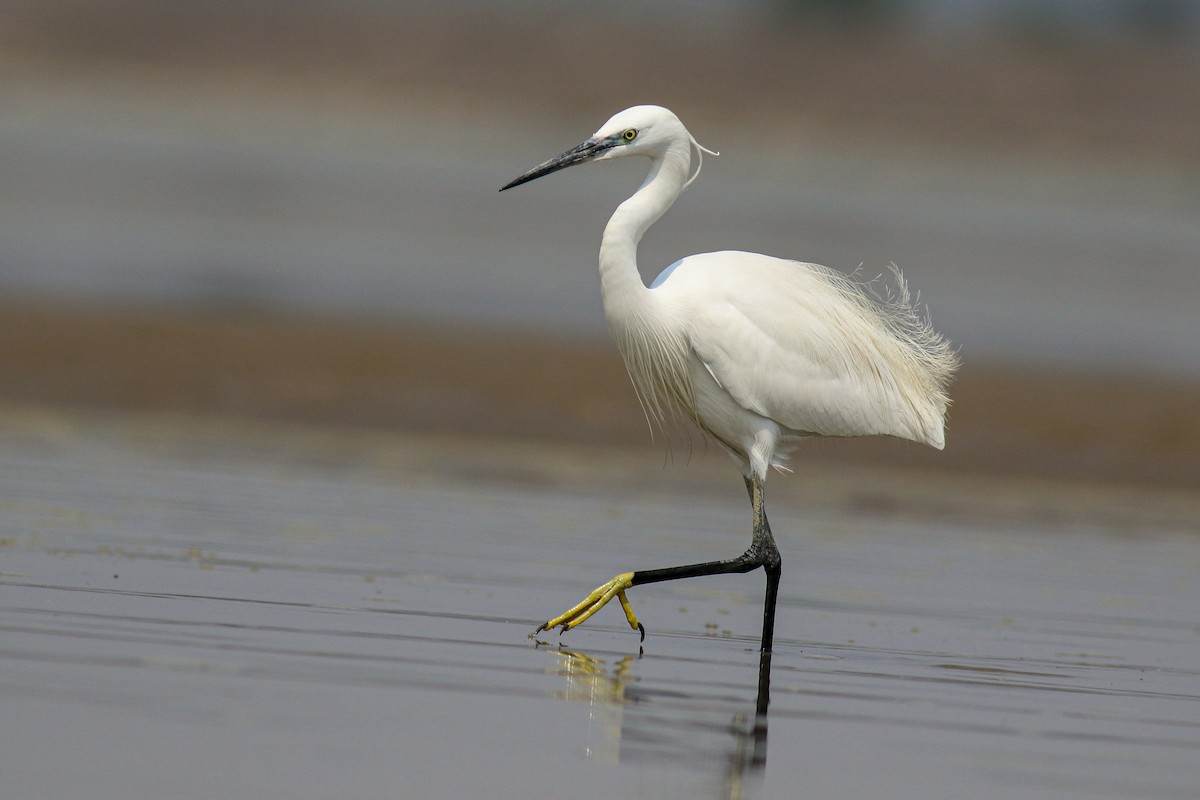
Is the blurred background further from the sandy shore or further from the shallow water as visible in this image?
the shallow water

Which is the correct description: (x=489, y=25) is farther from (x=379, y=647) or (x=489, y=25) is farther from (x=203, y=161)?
(x=379, y=647)

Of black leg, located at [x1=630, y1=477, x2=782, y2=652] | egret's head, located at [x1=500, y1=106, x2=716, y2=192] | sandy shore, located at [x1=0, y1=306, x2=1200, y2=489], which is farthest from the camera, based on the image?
sandy shore, located at [x1=0, y1=306, x2=1200, y2=489]

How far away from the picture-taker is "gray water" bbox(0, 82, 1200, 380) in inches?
752

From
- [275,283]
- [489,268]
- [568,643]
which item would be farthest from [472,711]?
[489,268]

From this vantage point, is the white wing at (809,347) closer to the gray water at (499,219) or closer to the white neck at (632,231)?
the white neck at (632,231)

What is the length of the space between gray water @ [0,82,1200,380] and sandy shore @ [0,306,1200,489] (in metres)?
1.47

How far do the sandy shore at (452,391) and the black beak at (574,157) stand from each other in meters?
5.44

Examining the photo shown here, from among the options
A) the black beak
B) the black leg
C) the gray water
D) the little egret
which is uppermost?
the gray water

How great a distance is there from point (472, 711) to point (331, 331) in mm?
10770

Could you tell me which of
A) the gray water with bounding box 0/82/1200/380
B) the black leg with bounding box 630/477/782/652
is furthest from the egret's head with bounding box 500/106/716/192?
the gray water with bounding box 0/82/1200/380

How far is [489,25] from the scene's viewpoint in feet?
126

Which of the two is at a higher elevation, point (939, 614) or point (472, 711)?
point (939, 614)

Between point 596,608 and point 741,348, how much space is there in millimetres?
1388

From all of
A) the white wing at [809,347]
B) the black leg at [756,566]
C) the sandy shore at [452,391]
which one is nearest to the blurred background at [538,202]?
the sandy shore at [452,391]
